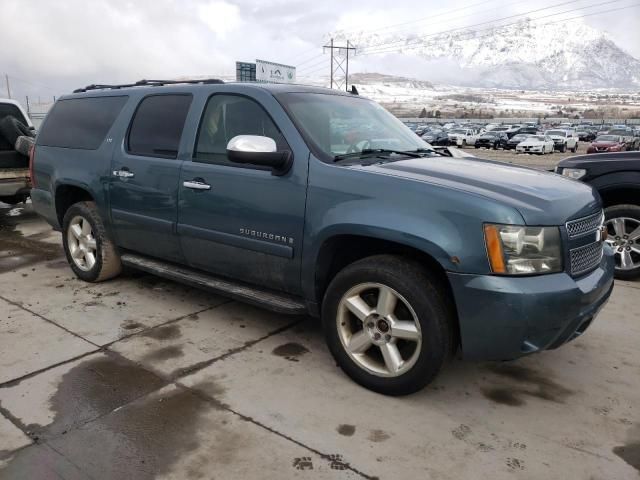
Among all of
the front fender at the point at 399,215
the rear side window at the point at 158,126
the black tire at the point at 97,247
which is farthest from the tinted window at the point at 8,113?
the front fender at the point at 399,215

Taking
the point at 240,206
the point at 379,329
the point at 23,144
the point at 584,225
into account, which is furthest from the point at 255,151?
the point at 23,144

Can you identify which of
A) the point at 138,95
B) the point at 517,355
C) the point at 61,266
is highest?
the point at 138,95

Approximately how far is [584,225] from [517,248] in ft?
2.08

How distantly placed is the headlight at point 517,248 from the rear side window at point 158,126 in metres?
2.49

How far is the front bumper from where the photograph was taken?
266 centimetres

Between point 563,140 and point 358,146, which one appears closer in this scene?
point 358,146

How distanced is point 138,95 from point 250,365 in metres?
2.54

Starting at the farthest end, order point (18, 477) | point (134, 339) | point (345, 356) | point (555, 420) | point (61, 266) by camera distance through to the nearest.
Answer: point (61, 266), point (134, 339), point (345, 356), point (555, 420), point (18, 477)

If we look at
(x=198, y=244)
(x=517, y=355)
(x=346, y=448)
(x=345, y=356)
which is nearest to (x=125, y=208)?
(x=198, y=244)

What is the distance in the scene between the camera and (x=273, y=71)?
66.0 m

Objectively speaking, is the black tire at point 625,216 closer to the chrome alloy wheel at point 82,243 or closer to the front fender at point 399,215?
the front fender at point 399,215

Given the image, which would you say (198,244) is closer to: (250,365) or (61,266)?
(250,365)

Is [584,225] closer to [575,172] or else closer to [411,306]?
[411,306]

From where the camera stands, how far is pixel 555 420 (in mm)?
2969
